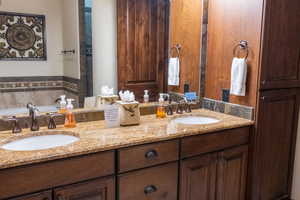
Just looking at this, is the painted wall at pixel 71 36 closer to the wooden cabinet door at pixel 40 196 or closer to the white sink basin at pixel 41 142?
the white sink basin at pixel 41 142

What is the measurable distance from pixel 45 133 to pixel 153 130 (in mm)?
672

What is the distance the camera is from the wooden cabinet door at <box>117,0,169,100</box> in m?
2.16

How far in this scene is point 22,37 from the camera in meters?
1.76

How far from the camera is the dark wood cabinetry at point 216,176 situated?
5.97 ft

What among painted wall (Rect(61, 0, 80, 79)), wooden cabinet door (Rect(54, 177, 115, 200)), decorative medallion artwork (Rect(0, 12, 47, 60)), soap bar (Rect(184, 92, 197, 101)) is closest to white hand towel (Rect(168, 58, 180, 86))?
soap bar (Rect(184, 92, 197, 101))

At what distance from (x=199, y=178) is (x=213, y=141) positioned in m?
0.27

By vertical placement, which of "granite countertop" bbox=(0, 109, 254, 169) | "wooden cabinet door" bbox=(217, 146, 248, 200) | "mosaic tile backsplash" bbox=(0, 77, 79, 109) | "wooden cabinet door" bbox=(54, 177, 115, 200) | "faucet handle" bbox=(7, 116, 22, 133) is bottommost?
"wooden cabinet door" bbox=(217, 146, 248, 200)

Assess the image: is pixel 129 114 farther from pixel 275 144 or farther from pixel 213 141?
pixel 275 144

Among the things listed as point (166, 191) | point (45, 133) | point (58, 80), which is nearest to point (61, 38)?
point (58, 80)

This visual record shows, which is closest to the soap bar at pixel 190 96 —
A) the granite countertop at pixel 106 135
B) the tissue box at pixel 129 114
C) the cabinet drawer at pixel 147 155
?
the granite countertop at pixel 106 135

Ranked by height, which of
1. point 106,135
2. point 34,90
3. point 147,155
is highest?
point 34,90

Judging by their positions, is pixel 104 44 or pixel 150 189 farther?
pixel 104 44

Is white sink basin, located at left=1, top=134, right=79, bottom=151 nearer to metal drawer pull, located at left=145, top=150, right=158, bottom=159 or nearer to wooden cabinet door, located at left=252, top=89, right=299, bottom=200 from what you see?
metal drawer pull, located at left=145, top=150, right=158, bottom=159

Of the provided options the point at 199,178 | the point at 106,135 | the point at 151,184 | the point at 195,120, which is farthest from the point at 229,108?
the point at 106,135
